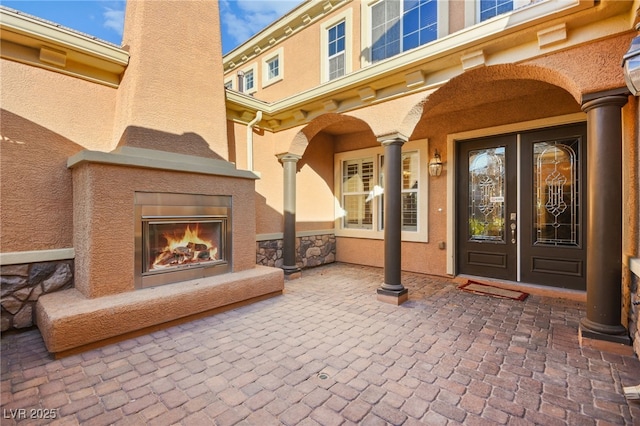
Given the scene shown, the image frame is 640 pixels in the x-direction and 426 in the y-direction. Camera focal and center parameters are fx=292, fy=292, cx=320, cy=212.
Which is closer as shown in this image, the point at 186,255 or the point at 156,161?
the point at 156,161

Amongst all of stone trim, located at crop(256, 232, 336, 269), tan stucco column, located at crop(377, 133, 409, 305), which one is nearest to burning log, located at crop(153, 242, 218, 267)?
stone trim, located at crop(256, 232, 336, 269)

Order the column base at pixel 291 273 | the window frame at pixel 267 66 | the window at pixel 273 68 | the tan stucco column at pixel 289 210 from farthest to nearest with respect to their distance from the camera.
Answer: the window at pixel 273 68, the window frame at pixel 267 66, the tan stucco column at pixel 289 210, the column base at pixel 291 273

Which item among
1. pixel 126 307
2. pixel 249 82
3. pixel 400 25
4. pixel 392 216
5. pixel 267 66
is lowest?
pixel 126 307

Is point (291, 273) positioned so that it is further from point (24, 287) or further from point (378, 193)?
point (24, 287)

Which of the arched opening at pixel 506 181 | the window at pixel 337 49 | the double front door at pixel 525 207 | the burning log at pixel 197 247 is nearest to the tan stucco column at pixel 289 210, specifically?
the burning log at pixel 197 247

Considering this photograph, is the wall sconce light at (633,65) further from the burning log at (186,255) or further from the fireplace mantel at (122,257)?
the burning log at (186,255)

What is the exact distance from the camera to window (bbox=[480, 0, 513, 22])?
157 inches

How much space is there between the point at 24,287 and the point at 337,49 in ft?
20.1

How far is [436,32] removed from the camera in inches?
179

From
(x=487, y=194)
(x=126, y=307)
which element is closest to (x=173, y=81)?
(x=126, y=307)

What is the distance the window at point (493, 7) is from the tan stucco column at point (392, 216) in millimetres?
2114

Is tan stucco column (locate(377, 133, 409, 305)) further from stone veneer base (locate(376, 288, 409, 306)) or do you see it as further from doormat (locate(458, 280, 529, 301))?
doormat (locate(458, 280, 529, 301))

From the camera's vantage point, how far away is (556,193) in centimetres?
440

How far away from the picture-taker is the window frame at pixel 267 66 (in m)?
7.05
